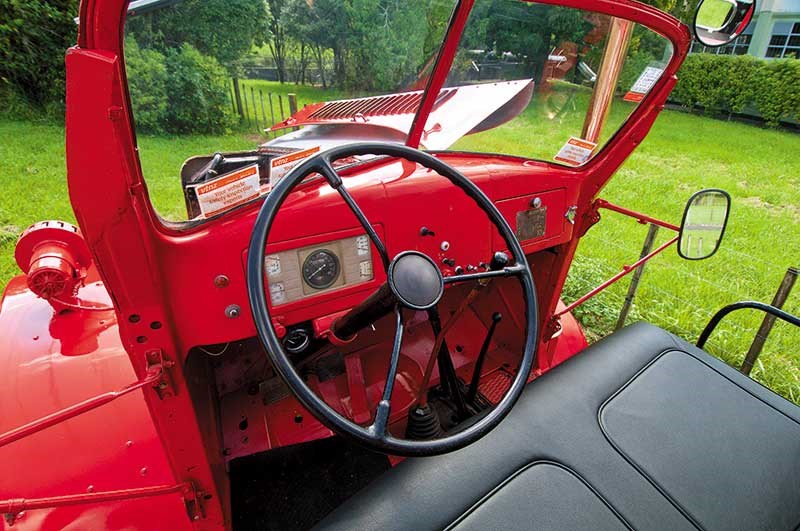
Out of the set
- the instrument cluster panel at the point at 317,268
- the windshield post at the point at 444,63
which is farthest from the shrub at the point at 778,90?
the instrument cluster panel at the point at 317,268

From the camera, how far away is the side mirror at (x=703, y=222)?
2201 millimetres

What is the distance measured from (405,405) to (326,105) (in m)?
1.50

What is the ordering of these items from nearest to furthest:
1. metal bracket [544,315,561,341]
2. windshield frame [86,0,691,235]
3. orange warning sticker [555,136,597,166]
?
windshield frame [86,0,691,235] < orange warning sticker [555,136,597,166] < metal bracket [544,315,561,341]

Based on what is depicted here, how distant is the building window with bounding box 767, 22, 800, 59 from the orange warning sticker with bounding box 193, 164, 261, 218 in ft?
67.4

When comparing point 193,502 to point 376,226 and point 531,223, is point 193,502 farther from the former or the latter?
point 531,223

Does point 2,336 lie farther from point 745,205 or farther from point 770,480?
point 745,205

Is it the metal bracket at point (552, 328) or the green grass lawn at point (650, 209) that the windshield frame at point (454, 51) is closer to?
the green grass lawn at point (650, 209)

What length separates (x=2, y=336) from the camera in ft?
6.75

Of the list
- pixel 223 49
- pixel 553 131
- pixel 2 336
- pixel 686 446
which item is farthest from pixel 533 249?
pixel 2 336

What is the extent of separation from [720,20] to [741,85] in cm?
1524

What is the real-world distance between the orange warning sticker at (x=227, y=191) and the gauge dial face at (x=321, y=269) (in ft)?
0.91

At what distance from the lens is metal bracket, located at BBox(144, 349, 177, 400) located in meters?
1.32

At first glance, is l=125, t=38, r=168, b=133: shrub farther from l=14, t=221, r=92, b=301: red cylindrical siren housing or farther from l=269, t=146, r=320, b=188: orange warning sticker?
l=14, t=221, r=92, b=301: red cylindrical siren housing

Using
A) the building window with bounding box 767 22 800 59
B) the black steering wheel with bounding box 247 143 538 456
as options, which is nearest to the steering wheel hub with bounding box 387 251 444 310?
the black steering wheel with bounding box 247 143 538 456
